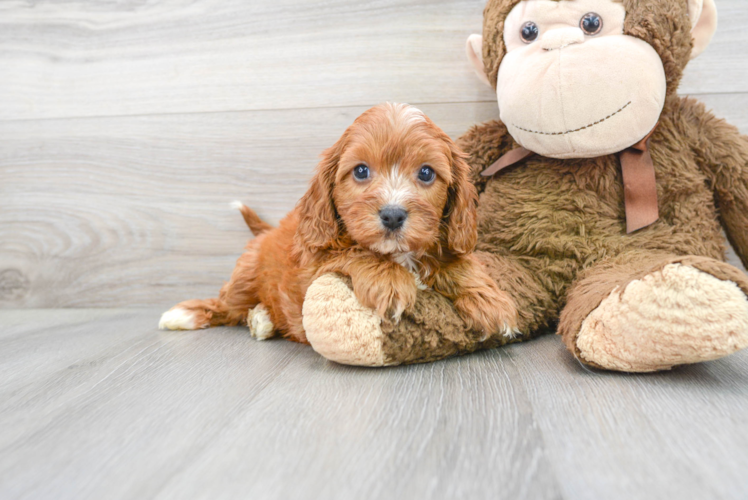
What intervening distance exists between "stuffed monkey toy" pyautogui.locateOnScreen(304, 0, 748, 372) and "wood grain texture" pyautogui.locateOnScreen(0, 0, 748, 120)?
328mm

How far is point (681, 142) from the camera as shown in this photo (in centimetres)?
145

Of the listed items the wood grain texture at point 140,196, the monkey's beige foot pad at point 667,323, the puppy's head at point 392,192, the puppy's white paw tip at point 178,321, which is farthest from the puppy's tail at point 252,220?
the monkey's beige foot pad at point 667,323

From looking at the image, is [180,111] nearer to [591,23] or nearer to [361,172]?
[361,172]

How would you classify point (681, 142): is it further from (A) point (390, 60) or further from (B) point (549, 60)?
(A) point (390, 60)

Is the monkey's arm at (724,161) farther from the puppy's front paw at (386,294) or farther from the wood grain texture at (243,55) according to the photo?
the puppy's front paw at (386,294)

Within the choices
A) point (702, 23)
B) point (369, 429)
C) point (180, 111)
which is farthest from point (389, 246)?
point (180, 111)

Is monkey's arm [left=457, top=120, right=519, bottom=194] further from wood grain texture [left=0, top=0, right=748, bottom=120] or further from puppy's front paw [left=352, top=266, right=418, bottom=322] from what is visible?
A: puppy's front paw [left=352, top=266, right=418, bottom=322]

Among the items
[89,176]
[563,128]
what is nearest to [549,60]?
[563,128]

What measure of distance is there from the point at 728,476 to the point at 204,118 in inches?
73.8

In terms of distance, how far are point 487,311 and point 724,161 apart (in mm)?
818

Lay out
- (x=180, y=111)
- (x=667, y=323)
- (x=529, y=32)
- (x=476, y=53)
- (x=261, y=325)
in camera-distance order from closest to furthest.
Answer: (x=667, y=323), (x=529, y=32), (x=261, y=325), (x=476, y=53), (x=180, y=111)

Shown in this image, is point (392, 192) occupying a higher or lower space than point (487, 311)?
higher

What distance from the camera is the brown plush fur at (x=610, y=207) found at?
4.45ft

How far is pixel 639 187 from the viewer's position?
4.65ft
